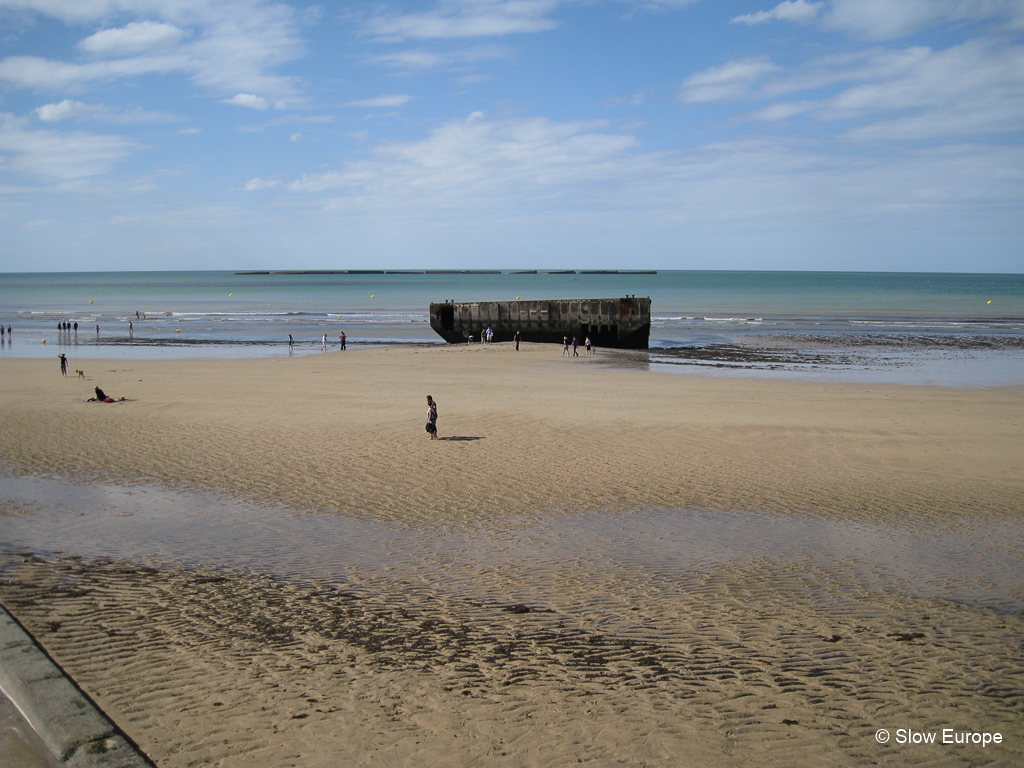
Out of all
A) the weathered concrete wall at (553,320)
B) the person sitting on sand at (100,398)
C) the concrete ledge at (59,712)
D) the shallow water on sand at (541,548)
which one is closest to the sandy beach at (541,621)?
the shallow water on sand at (541,548)

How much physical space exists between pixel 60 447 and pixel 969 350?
138 feet

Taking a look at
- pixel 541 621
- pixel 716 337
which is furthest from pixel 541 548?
pixel 716 337

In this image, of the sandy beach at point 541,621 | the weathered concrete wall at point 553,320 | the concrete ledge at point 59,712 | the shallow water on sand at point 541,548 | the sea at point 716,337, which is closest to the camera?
the concrete ledge at point 59,712

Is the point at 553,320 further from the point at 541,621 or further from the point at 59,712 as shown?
the point at 59,712

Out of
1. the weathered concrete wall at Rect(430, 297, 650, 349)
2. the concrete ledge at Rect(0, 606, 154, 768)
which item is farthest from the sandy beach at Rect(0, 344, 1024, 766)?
the weathered concrete wall at Rect(430, 297, 650, 349)

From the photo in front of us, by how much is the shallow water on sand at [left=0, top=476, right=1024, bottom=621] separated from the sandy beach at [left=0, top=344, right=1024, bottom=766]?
4.1 inches

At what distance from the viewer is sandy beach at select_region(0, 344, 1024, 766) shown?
5.24m

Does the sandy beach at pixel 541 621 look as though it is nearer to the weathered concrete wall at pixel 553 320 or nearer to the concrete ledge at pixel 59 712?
the concrete ledge at pixel 59 712

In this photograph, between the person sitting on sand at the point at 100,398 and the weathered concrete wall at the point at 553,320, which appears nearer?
the person sitting on sand at the point at 100,398

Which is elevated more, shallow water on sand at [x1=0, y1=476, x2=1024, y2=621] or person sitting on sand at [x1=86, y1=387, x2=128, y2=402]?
person sitting on sand at [x1=86, y1=387, x2=128, y2=402]

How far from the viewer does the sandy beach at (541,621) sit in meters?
5.24

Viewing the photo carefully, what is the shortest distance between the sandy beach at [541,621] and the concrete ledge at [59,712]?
0.72 feet

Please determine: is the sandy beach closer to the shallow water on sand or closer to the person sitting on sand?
the shallow water on sand

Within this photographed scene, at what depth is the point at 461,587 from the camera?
8.26 metres
